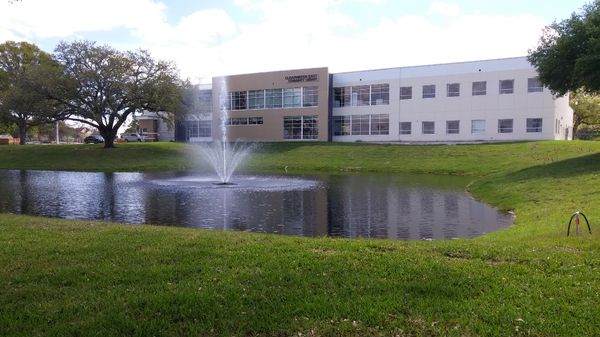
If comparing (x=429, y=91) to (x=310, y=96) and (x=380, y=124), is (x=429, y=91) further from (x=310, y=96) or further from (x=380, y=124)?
(x=310, y=96)

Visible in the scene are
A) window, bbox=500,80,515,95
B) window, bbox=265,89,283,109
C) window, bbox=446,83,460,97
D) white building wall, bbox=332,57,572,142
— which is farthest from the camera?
window, bbox=265,89,283,109

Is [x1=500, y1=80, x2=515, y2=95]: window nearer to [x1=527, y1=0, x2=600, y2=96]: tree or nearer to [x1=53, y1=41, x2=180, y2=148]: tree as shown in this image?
[x1=527, y1=0, x2=600, y2=96]: tree

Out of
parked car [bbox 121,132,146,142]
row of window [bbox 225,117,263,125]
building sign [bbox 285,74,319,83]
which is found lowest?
parked car [bbox 121,132,146,142]

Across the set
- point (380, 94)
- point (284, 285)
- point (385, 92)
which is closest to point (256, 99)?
point (380, 94)

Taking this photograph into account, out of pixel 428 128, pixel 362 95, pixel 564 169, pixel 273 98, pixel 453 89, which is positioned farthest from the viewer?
pixel 273 98

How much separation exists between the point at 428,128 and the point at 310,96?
16.4 metres

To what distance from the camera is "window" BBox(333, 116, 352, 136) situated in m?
69.0

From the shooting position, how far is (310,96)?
229ft

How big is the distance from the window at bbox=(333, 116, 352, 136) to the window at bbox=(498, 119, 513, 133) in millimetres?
18849

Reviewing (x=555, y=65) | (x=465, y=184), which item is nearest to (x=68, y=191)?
(x=465, y=184)

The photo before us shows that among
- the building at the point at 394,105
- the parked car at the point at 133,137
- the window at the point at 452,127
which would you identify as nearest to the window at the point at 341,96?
the building at the point at 394,105

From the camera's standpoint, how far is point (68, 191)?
1013 inches

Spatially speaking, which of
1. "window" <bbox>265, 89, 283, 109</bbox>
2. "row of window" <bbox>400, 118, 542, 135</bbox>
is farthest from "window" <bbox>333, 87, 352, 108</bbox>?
"row of window" <bbox>400, 118, 542, 135</bbox>

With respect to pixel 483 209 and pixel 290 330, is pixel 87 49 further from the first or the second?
pixel 290 330
